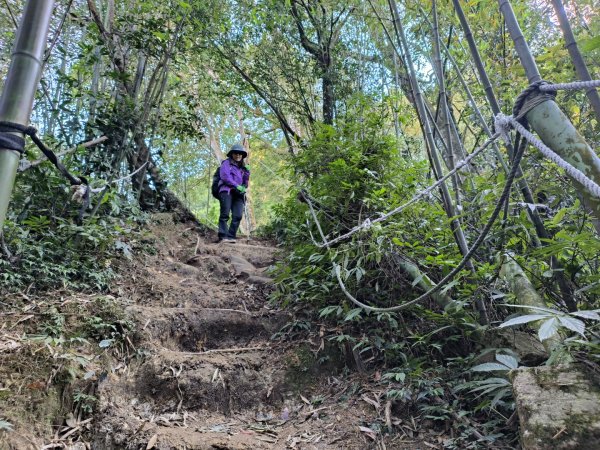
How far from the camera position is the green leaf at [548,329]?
963mm

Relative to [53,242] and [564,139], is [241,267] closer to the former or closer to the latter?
[53,242]

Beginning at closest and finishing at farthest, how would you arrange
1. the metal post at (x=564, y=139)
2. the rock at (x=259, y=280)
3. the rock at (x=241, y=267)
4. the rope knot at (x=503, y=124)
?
the metal post at (x=564, y=139)
the rope knot at (x=503, y=124)
the rock at (x=259, y=280)
the rock at (x=241, y=267)

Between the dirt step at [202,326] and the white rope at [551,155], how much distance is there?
2245mm

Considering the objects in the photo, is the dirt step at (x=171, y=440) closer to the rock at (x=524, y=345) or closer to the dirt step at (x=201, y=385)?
the dirt step at (x=201, y=385)

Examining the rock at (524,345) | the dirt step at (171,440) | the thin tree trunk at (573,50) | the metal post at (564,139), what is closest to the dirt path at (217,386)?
the dirt step at (171,440)

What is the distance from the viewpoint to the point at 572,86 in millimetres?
965

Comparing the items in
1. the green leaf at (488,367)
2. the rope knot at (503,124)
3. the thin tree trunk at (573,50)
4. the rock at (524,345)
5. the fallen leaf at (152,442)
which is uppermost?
the thin tree trunk at (573,50)

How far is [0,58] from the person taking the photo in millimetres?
4383

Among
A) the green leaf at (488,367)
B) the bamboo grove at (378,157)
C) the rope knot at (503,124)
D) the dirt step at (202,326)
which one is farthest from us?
the dirt step at (202,326)

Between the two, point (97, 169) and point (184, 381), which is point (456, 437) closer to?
point (184, 381)

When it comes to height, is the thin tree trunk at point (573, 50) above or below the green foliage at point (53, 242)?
above

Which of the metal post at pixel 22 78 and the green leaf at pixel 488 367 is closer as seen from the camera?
the metal post at pixel 22 78

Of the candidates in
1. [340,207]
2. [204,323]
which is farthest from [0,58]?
[340,207]

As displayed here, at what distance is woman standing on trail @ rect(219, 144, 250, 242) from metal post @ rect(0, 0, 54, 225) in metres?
4.57
